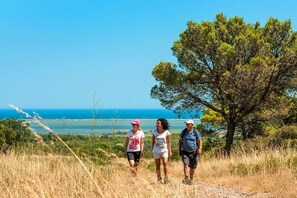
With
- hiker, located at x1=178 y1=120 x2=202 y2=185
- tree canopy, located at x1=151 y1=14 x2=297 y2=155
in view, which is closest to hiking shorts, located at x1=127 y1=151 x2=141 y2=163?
hiker, located at x1=178 y1=120 x2=202 y2=185

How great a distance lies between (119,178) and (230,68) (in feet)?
59.3

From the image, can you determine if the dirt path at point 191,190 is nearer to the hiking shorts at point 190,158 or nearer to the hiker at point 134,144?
the hiker at point 134,144

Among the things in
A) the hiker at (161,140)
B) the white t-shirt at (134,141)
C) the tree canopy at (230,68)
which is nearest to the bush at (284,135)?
the tree canopy at (230,68)

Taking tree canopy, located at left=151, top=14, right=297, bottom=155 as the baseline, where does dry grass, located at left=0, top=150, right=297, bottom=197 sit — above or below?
below

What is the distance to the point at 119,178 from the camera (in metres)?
5.59

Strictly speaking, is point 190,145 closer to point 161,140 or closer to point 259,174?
point 161,140

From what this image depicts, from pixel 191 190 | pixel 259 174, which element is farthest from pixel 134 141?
pixel 191 190

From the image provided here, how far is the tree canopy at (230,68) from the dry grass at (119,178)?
862 centimetres

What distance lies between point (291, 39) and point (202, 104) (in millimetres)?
5817

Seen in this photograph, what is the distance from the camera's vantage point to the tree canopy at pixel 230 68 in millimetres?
22109

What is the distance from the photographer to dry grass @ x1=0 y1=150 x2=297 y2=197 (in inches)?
158

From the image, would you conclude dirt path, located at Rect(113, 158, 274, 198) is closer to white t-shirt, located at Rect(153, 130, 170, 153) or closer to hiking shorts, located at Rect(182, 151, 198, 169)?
white t-shirt, located at Rect(153, 130, 170, 153)

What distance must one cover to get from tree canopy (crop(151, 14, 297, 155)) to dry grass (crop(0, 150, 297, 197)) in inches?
339

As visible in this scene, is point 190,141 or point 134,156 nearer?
point 134,156
